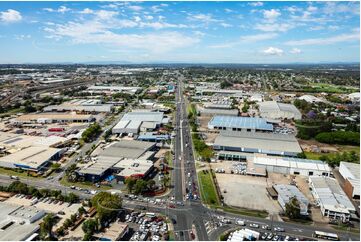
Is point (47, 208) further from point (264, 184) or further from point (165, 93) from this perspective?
point (165, 93)

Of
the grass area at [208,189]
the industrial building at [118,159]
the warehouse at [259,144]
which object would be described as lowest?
the grass area at [208,189]

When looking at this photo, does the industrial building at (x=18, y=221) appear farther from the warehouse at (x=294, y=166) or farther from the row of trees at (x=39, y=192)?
the warehouse at (x=294, y=166)

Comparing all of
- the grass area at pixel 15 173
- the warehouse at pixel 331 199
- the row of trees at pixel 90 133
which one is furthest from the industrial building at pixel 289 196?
the row of trees at pixel 90 133

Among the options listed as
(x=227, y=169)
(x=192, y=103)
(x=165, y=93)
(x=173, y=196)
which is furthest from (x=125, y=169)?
(x=165, y=93)

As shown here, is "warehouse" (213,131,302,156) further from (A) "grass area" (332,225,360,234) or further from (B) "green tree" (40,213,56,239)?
(B) "green tree" (40,213,56,239)

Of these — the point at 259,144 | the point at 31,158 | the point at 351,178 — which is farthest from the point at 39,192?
the point at 351,178
